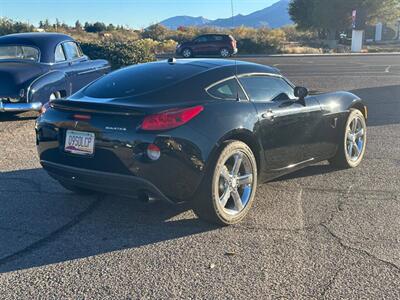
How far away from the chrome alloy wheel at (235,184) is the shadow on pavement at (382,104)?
17.9 ft

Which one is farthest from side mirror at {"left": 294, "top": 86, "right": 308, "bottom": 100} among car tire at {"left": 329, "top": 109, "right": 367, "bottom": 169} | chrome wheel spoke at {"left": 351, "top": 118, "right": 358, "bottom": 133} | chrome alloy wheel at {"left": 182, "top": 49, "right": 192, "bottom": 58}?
chrome alloy wheel at {"left": 182, "top": 49, "right": 192, "bottom": 58}

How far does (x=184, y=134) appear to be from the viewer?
415cm

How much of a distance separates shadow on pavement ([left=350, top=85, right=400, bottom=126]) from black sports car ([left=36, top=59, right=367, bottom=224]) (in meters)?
4.90

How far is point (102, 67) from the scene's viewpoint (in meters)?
11.4

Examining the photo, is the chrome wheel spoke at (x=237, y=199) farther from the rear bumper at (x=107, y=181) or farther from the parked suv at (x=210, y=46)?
the parked suv at (x=210, y=46)

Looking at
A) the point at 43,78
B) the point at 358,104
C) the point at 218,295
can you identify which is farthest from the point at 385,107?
the point at 218,295

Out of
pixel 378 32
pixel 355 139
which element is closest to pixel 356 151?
pixel 355 139

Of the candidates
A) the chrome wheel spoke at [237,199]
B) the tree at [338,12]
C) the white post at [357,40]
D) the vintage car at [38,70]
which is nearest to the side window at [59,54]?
the vintage car at [38,70]

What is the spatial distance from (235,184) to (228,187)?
10cm

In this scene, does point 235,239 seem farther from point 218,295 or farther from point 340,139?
point 340,139

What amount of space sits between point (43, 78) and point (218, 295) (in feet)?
22.7

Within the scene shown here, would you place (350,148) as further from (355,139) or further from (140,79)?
(140,79)

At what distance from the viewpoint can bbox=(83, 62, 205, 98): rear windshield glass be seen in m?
4.65

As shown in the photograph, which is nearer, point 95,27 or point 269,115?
point 269,115
